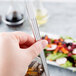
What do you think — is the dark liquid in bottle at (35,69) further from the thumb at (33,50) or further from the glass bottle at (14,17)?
the glass bottle at (14,17)

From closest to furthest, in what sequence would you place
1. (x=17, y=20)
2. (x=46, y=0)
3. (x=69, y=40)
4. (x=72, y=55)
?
(x=72, y=55)
(x=69, y=40)
(x=17, y=20)
(x=46, y=0)

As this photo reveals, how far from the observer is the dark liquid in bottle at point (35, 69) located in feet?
2.24

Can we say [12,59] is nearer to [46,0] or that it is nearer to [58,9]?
[58,9]

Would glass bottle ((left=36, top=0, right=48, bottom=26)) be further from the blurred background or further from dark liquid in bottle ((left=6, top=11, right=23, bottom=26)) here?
dark liquid in bottle ((left=6, top=11, right=23, bottom=26))

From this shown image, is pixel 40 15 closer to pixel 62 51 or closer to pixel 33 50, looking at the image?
pixel 62 51

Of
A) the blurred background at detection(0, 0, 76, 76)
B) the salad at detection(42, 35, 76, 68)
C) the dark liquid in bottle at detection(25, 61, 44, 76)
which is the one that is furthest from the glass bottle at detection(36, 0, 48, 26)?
the dark liquid in bottle at detection(25, 61, 44, 76)

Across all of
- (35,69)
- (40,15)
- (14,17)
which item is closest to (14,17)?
(14,17)

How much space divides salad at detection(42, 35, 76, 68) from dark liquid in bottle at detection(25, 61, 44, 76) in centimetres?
45

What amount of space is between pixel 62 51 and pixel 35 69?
0.57 m

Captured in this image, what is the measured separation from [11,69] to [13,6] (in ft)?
3.63

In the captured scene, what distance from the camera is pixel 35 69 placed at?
70cm

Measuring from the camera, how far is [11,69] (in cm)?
54

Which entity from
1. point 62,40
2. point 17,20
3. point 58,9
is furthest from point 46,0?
point 62,40

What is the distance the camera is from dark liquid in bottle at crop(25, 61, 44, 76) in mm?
684
